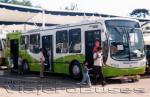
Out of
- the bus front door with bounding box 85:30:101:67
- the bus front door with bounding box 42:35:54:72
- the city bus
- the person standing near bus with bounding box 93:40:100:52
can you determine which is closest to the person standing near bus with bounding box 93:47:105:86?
the person standing near bus with bounding box 93:40:100:52

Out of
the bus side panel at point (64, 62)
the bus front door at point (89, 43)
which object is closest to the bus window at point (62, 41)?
the bus side panel at point (64, 62)

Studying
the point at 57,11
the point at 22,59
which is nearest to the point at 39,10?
the point at 57,11

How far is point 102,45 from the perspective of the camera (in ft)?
64.4

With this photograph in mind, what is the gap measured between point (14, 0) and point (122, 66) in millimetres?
92852

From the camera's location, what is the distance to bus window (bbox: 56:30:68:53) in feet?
74.8

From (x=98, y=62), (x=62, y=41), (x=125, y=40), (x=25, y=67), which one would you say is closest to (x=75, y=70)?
(x=62, y=41)

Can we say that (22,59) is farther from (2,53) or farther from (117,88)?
(117,88)

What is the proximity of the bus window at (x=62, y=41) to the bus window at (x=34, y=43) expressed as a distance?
2548 millimetres

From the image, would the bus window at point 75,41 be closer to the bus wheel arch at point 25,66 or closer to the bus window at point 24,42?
the bus wheel arch at point 25,66

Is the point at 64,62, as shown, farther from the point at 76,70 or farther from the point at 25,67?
the point at 25,67

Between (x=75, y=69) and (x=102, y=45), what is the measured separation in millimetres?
2607

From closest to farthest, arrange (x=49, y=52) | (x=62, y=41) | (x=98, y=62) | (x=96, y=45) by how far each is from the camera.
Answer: (x=98, y=62) < (x=96, y=45) < (x=62, y=41) < (x=49, y=52)

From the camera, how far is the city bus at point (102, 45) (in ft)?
64.6

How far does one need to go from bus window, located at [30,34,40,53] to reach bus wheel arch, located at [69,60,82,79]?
14.1 ft
